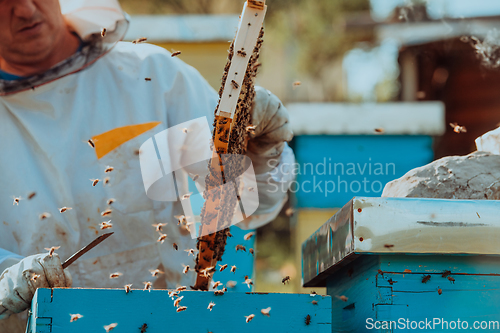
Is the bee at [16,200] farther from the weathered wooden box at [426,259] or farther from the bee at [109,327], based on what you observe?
the weathered wooden box at [426,259]

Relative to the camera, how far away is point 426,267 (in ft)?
3.04

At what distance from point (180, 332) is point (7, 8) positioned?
1369 millimetres

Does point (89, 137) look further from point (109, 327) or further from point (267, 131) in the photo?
point (109, 327)

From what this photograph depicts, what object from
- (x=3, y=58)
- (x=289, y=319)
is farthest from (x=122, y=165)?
(x=289, y=319)

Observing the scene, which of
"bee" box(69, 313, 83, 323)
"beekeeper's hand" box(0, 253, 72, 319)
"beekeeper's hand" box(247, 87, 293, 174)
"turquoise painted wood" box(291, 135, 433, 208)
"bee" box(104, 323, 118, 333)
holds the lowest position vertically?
"bee" box(104, 323, 118, 333)

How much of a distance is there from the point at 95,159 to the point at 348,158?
2371mm

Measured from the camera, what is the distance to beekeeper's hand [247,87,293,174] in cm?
146

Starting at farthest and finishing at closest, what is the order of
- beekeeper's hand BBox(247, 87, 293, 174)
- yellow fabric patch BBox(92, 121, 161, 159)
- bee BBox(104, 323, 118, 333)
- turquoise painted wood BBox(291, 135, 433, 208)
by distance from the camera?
turquoise painted wood BBox(291, 135, 433, 208)
yellow fabric patch BBox(92, 121, 161, 159)
beekeeper's hand BBox(247, 87, 293, 174)
bee BBox(104, 323, 118, 333)

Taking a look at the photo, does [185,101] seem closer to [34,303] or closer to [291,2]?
[34,303]

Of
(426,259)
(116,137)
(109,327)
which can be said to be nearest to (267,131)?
(116,137)

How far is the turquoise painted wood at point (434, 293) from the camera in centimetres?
91

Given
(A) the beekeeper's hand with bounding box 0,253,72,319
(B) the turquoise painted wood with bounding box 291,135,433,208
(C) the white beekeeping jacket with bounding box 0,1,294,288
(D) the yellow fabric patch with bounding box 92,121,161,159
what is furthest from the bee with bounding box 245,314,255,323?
(B) the turquoise painted wood with bounding box 291,135,433,208

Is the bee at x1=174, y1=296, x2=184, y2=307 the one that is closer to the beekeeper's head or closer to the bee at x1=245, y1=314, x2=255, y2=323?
the bee at x1=245, y1=314, x2=255, y2=323

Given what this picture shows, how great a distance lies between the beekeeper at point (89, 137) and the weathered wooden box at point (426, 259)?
69 centimetres
